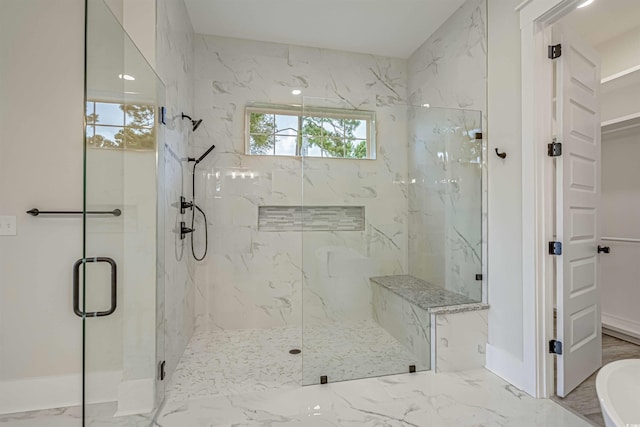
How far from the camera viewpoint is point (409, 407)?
191 centimetres

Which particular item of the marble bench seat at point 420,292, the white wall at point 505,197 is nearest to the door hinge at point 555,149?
the white wall at point 505,197

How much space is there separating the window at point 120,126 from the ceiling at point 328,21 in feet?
4.96

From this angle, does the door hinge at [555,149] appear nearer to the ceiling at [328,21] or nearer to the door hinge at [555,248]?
the door hinge at [555,248]

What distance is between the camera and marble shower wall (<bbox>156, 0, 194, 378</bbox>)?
2131 mm

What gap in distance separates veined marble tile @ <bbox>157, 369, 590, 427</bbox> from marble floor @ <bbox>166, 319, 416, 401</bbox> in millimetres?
100

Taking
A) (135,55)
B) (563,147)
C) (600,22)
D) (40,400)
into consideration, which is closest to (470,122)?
(563,147)

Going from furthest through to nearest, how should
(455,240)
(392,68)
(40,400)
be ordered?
(392,68) < (455,240) < (40,400)

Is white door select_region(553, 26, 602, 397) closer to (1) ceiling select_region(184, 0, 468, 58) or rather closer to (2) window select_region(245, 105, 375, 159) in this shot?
(1) ceiling select_region(184, 0, 468, 58)

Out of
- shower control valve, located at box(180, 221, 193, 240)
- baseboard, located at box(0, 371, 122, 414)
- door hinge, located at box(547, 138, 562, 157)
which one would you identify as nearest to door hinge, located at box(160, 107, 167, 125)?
shower control valve, located at box(180, 221, 193, 240)

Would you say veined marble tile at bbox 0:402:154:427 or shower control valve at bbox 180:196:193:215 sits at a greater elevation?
shower control valve at bbox 180:196:193:215

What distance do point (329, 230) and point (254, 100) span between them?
171 cm

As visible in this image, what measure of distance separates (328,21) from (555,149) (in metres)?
2.20

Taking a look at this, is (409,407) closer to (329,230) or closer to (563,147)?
(329,230)

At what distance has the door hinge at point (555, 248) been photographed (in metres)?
1.98
